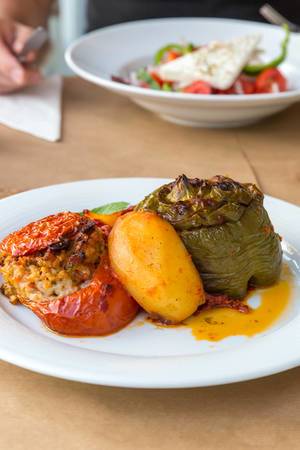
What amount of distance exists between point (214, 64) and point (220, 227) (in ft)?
3.86

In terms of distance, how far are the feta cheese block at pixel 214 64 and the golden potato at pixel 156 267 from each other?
115 cm

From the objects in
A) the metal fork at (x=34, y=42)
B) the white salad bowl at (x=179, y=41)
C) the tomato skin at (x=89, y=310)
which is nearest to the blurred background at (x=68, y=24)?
the white salad bowl at (x=179, y=41)

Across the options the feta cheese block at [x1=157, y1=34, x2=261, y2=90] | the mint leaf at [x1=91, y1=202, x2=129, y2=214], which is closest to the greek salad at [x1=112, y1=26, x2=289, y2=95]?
the feta cheese block at [x1=157, y1=34, x2=261, y2=90]

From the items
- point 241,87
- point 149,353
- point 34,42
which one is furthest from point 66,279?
point 34,42

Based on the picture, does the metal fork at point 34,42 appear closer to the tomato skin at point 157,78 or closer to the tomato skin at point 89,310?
the tomato skin at point 157,78

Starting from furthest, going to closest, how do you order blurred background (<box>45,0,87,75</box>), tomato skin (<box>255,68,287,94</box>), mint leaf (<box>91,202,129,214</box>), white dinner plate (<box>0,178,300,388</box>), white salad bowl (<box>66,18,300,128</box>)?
blurred background (<box>45,0,87,75</box>)
tomato skin (<box>255,68,287,94</box>)
white salad bowl (<box>66,18,300,128</box>)
mint leaf (<box>91,202,129,214</box>)
white dinner plate (<box>0,178,300,388</box>)

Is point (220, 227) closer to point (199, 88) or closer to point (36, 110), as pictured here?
point (199, 88)

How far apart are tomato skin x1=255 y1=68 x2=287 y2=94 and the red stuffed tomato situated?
128cm

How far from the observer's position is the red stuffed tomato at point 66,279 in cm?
113

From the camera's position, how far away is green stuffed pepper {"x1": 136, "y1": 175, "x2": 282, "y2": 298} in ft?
3.97

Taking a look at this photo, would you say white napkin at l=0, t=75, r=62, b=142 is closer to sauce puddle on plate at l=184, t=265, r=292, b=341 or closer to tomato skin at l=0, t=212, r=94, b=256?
tomato skin at l=0, t=212, r=94, b=256

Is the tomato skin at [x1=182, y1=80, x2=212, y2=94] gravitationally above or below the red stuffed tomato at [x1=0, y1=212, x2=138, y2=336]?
below

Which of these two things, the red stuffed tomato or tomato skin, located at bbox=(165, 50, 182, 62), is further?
tomato skin, located at bbox=(165, 50, 182, 62)

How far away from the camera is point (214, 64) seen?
2.27 meters
